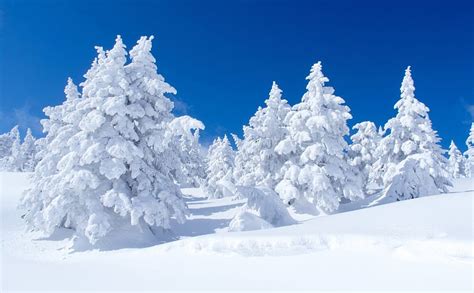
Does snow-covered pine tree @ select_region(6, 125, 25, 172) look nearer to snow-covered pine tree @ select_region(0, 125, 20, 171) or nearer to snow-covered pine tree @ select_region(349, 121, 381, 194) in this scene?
snow-covered pine tree @ select_region(0, 125, 20, 171)

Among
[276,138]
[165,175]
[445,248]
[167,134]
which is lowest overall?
[445,248]

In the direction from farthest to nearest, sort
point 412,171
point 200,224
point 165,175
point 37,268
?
point 412,171 < point 200,224 < point 165,175 < point 37,268

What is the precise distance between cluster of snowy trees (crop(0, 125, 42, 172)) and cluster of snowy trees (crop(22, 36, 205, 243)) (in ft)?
215

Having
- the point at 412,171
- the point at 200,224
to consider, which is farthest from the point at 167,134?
the point at 412,171

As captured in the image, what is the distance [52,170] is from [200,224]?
11.0 meters

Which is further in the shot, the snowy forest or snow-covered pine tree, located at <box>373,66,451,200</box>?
snow-covered pine tree, located at <box>373,66,451,200</box>

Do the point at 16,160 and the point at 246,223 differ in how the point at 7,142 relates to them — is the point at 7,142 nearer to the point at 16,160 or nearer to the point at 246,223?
the point at 16,160

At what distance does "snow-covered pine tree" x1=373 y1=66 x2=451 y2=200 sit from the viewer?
30.2m

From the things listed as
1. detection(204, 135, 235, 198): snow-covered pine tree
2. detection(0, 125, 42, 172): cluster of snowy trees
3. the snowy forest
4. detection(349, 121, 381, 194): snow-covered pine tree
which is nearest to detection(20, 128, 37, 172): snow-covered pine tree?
detection(0, 125, 42, 172): cluster of snowy trees

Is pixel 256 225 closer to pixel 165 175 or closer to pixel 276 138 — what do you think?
pixel 165 175

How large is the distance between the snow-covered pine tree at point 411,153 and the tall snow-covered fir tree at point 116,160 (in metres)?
19.6

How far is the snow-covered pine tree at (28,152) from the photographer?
83.5 meters

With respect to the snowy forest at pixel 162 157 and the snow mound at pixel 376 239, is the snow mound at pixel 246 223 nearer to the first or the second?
the snowy forest at pixel 162 157

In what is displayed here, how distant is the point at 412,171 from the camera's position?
30625mm
